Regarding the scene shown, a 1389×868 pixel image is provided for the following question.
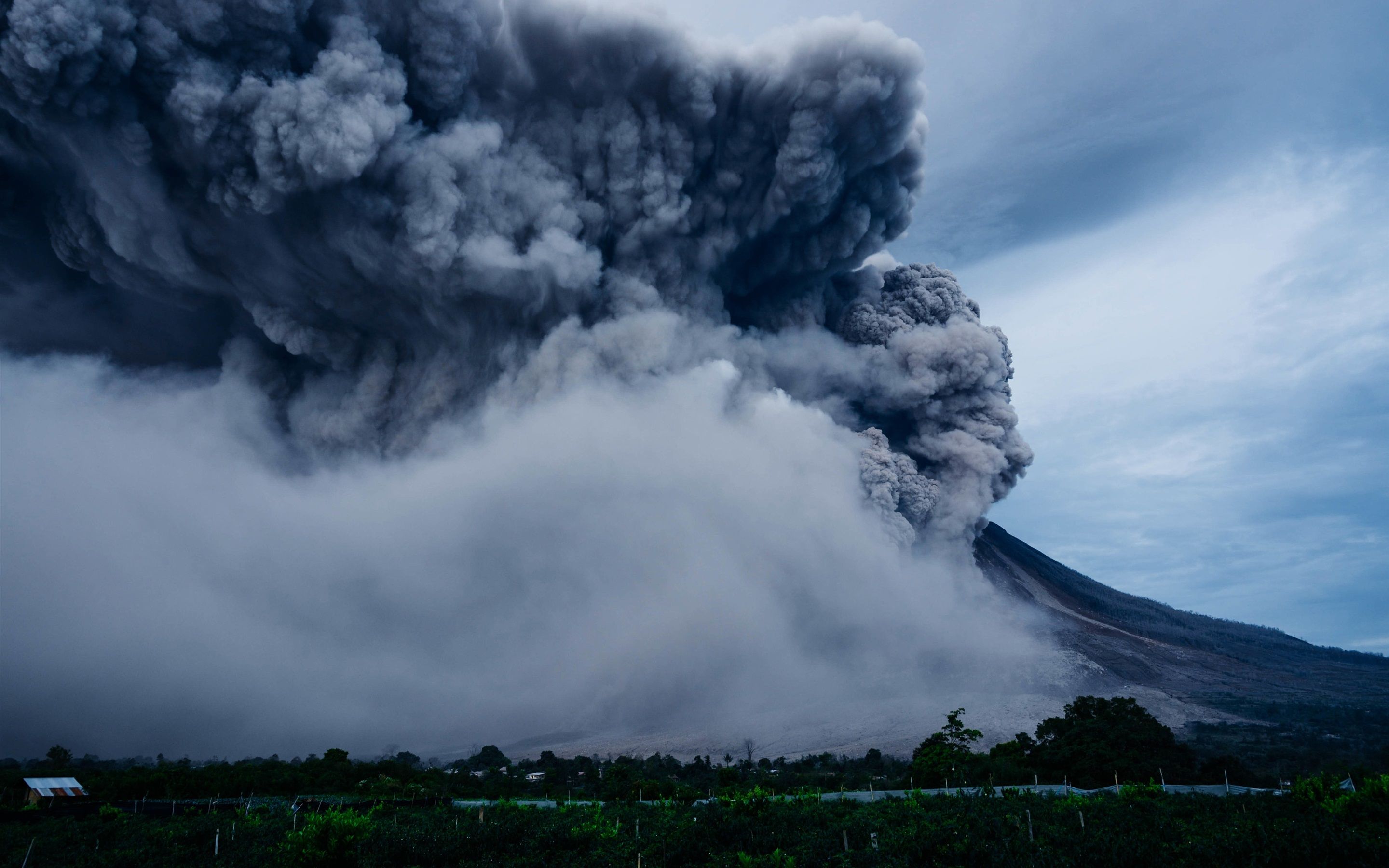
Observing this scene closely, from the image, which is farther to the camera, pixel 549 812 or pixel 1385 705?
pixel 1385 705

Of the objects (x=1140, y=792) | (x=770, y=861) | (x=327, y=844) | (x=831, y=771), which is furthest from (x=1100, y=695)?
(x=327, y=844)

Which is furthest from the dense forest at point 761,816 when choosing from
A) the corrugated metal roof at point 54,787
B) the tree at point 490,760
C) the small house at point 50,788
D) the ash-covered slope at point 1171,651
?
the ash-covered slope at point 1171,651

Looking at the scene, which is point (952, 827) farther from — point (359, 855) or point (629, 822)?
point (359, 855)

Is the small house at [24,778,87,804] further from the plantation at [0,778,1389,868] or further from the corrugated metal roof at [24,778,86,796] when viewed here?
the plantation at [0,778,1389,868]

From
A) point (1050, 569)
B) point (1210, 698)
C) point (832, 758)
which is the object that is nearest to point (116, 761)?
point (832, 758)

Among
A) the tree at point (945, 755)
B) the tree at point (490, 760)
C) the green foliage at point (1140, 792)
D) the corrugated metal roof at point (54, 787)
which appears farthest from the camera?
the tree at point (490, 760)

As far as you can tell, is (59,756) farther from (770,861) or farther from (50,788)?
(770,861)

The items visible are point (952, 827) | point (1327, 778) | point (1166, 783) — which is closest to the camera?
point (952, 827)

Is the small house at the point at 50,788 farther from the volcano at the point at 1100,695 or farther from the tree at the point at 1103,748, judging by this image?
the tree at the point at 1103,748
